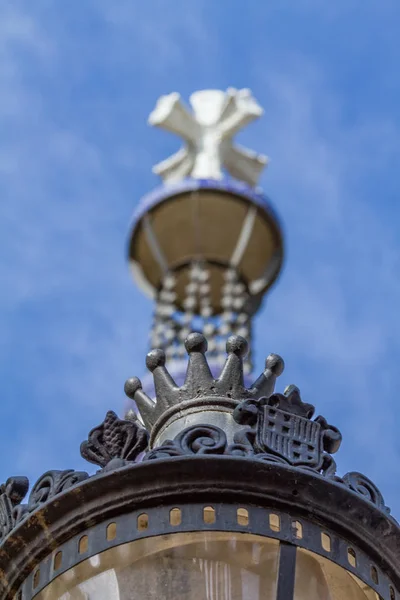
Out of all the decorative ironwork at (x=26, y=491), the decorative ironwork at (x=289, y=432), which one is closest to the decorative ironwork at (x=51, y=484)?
the decorative ironwork at (x=26, y=491)

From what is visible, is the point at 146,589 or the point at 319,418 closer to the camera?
the point at 146,589

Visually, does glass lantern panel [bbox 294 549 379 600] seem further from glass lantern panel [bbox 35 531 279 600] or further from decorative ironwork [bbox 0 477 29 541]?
decorative ironwork [bbox 0 477 29 541]

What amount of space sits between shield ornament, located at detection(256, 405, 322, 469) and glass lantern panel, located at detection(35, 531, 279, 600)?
39 centimetres

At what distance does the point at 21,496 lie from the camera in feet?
21.0

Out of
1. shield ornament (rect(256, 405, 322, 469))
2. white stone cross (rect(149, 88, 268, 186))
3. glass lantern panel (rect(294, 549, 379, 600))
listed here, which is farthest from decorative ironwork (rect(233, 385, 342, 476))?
white stone cross (rect(149, 88, 268, 186))

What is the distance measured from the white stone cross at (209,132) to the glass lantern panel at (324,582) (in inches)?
930

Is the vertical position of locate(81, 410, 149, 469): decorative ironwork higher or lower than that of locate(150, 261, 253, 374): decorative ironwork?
lower

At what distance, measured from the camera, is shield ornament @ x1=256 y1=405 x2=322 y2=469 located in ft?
20.4

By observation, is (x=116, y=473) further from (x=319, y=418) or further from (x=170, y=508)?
(x=319, y=418)

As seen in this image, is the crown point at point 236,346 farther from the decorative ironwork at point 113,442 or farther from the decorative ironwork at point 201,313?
the decorative ironwork at point 201,313

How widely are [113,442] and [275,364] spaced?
3.42 ft

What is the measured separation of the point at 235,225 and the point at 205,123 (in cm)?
207

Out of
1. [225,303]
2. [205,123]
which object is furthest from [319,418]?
[205,123]

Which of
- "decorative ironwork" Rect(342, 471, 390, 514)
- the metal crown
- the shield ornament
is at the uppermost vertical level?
the metal crown
